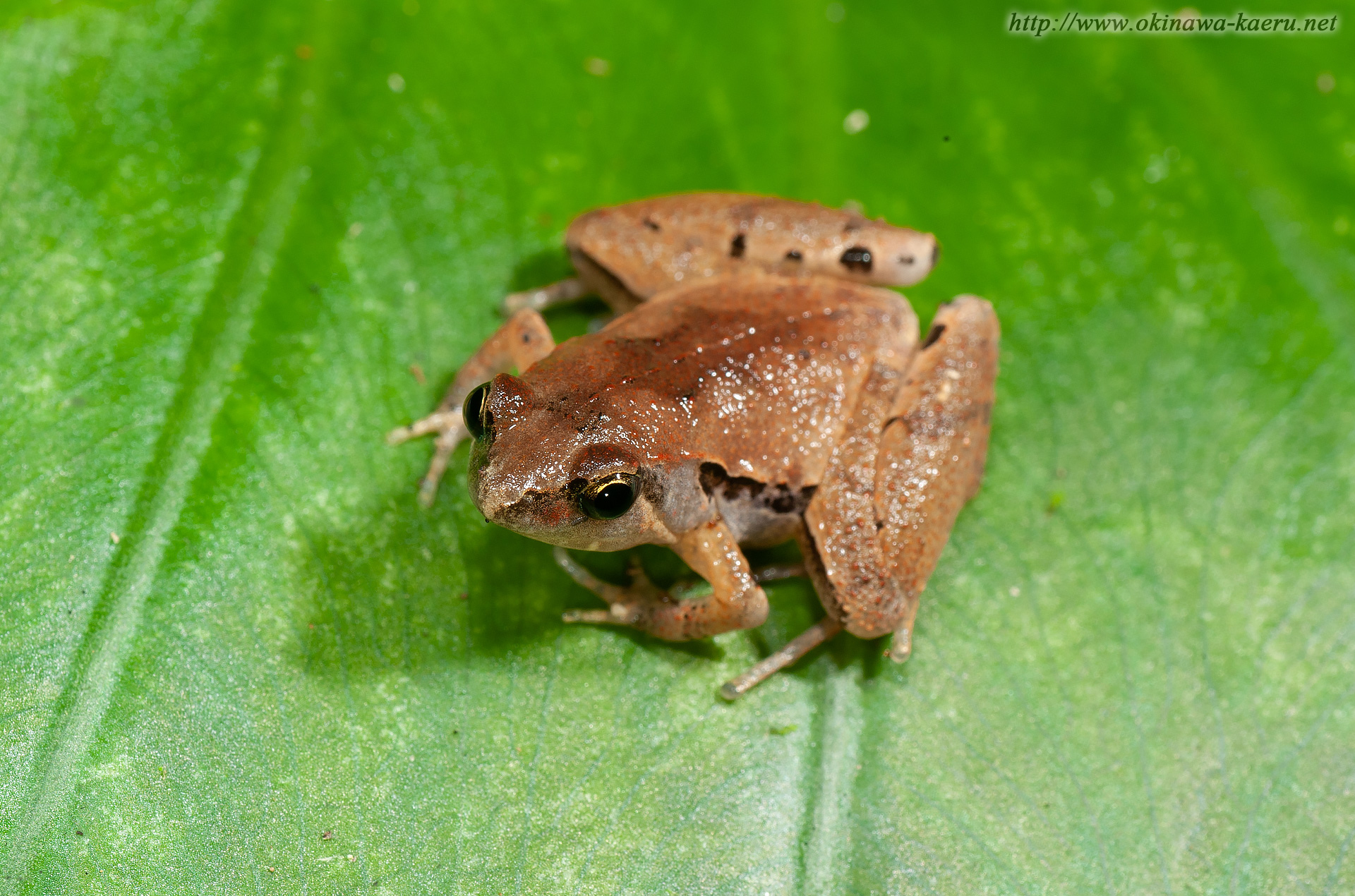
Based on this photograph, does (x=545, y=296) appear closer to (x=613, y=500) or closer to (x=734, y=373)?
(x=734, y=373)

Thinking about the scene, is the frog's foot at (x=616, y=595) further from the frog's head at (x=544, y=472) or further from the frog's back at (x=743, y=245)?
the frog's back at (x=743, y=245)

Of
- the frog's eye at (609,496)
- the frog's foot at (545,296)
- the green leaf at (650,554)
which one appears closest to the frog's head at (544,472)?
the frog's eye at (609,496)

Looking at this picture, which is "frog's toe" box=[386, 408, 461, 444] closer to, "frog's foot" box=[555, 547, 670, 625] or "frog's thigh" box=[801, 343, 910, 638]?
"frog's foot" box=[555, 547, 670, 625]

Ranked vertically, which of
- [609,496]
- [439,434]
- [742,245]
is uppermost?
[742,245]

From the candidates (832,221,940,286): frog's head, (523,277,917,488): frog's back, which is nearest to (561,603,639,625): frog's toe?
(523,277,917,488): frog's back

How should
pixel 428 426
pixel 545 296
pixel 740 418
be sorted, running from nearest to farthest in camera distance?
pixel 740 418 → pixel 428 426 → pixel 545 296

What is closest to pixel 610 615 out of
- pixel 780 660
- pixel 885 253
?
pixel 780 660
